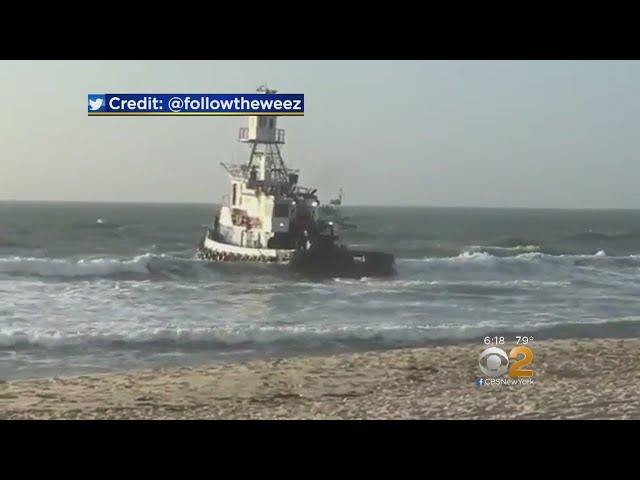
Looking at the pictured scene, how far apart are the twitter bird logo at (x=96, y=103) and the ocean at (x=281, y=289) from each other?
66cm

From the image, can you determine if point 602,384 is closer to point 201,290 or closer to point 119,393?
point 201,290

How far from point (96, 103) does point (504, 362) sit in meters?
2.72

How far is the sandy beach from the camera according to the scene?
4.31 meters

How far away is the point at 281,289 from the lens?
198 inches

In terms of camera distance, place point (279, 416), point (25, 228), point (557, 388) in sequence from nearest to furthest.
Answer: point (279, 416)
point (557, 388)
point (25, 228)

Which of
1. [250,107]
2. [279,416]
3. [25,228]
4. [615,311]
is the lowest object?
[279,416]

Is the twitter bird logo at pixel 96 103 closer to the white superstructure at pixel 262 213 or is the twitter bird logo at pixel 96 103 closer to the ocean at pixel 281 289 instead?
the ocean at pixel 281 289

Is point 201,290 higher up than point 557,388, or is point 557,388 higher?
point 201,290

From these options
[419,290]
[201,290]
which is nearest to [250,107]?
[201,290]

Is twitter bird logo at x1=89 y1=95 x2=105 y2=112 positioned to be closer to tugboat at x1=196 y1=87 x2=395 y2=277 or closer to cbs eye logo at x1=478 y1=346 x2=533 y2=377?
tugboat at x1=196 y1=87 x2=395 y2=277

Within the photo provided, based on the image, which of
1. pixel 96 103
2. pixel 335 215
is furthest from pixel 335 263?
pixel 96 103

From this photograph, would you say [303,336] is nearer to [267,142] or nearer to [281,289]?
[281,289]

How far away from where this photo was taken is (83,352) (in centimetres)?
498

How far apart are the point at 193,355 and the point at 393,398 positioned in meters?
1.42
